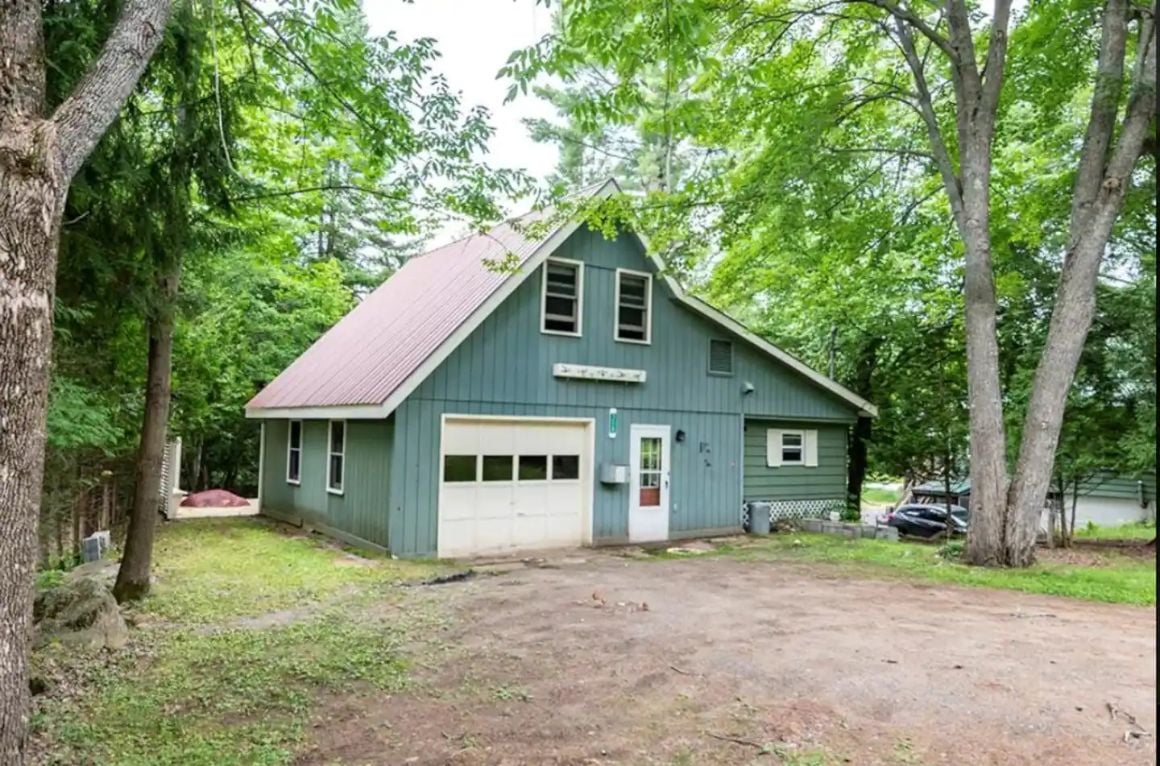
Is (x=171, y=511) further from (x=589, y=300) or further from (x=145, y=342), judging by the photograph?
(x=589, y=300)

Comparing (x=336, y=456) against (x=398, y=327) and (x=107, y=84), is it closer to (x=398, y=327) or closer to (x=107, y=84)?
(x=398, y=327)

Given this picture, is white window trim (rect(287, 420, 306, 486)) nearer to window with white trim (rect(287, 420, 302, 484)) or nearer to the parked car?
window with white trim (rect(287, 420, 302, 484))

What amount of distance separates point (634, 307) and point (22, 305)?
983 centimetres

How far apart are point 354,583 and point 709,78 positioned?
7944 mm

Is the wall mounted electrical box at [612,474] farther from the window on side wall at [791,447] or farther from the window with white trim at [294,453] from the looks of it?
the window with white trim at [294,453]

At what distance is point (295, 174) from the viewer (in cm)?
1092

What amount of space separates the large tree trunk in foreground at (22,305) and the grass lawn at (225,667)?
961mm

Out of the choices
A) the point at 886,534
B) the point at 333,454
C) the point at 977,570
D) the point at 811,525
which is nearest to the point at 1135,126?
the point at 977,570

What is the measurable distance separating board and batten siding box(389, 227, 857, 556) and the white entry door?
166 millimetres

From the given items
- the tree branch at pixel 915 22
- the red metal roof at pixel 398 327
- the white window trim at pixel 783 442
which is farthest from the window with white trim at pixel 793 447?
the tree branch at pixel 915 22

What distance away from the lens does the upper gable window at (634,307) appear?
Answer: 12066mm

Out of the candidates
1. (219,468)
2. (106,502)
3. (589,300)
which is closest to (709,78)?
(589,300)

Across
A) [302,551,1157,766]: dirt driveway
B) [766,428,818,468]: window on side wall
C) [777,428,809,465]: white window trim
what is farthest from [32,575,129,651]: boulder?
[777,428,809,465]: white window trim

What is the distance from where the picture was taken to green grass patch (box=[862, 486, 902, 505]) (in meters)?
27.3
